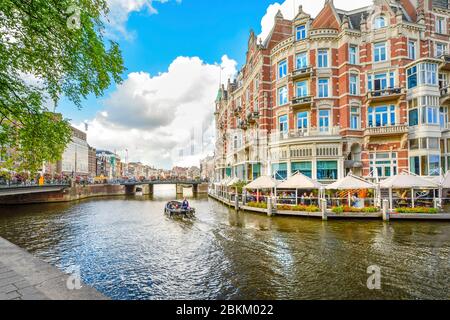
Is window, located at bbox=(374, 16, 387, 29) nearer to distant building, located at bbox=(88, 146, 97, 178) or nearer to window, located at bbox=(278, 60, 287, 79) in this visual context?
window, located at bbox=(278, 60, 287, 79)

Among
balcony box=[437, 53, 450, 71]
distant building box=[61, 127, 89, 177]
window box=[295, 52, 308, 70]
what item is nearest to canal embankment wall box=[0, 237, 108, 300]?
window box=[295, 52, 308, 70]

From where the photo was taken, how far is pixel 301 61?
29.3m

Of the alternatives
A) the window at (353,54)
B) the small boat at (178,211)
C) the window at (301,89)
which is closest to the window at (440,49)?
the window at (353,54)

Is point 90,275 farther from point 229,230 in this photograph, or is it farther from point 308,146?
point 308,146

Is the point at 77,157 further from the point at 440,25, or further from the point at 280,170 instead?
the point at 440,25

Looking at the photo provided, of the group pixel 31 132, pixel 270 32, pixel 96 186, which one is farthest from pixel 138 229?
pixel 96 186

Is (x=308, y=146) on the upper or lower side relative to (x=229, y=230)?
upper

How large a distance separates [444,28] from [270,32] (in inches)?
818

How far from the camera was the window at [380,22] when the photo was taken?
27708 millimetres

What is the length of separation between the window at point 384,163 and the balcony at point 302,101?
905 centimetres

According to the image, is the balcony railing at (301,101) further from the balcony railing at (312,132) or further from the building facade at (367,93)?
the balcony railing at (312,132)

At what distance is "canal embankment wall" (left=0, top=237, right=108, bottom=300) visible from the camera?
4793 mm

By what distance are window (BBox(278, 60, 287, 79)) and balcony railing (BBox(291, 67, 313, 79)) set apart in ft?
6.88

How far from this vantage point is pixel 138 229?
20188 mm
